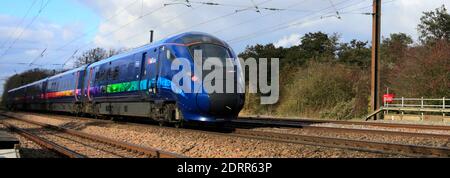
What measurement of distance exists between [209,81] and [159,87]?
2.01 meters

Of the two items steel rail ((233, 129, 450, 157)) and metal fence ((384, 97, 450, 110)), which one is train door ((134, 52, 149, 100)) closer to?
steel rail ((233, 129, 450, 157))

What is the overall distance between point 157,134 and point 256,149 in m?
4.88

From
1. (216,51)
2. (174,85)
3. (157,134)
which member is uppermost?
(216,51)

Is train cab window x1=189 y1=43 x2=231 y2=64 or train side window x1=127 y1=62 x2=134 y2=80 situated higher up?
train cab window x1=189 y1=43 x2=231 y2=64

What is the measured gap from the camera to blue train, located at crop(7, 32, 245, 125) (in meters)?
14.3

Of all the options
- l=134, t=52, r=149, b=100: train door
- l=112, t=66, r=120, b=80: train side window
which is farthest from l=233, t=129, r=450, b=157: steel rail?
l=112, t=66, r=120, b=80: train side window

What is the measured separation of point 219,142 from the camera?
1154cm

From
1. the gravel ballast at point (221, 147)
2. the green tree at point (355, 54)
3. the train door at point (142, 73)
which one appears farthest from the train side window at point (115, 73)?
the green tree at point (355, 54)

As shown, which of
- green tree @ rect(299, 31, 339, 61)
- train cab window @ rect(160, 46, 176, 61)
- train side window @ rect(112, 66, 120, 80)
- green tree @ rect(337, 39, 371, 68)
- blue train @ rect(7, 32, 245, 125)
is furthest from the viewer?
green tree @ rect(299, 31, 339, 61)

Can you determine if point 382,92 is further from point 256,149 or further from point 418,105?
point 256,149

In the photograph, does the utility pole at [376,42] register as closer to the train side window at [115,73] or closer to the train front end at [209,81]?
the train front end at [209,81]

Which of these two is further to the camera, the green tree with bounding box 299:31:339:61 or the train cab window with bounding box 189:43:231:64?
the green tree with bounding box 299:31:339:61

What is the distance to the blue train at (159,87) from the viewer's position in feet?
47.0

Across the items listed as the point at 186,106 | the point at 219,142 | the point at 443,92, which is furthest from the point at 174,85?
the point at 443,92
